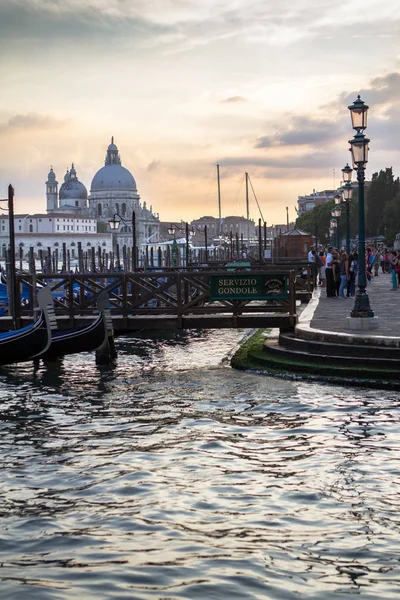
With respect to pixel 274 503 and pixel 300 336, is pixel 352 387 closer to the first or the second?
pixel 300 336

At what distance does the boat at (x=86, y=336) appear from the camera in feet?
55.9

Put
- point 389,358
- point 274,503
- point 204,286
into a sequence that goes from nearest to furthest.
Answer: point 274,503 < point 389,358 < point 204,286

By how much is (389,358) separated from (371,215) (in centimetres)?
8674

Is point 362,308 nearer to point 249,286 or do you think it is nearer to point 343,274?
point 249,286

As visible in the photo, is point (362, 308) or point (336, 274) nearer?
point (362, 308)

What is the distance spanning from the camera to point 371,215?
3875 inches

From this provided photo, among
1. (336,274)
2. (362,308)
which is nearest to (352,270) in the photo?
(336,274)

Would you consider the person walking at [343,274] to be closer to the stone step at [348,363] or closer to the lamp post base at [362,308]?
the lamp post base at [362,308]

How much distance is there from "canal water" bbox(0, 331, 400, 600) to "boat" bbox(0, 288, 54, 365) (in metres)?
2.89

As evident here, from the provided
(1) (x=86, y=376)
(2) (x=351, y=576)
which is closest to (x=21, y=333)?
(1) (x=86, y=376)

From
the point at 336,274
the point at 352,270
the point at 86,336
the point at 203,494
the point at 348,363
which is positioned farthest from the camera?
the point at 352,270

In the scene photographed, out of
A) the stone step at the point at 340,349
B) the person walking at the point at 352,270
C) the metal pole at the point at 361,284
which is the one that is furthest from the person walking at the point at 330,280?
the stone step at the point at 340,349

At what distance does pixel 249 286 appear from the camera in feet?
58.1

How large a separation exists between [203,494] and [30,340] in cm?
917
